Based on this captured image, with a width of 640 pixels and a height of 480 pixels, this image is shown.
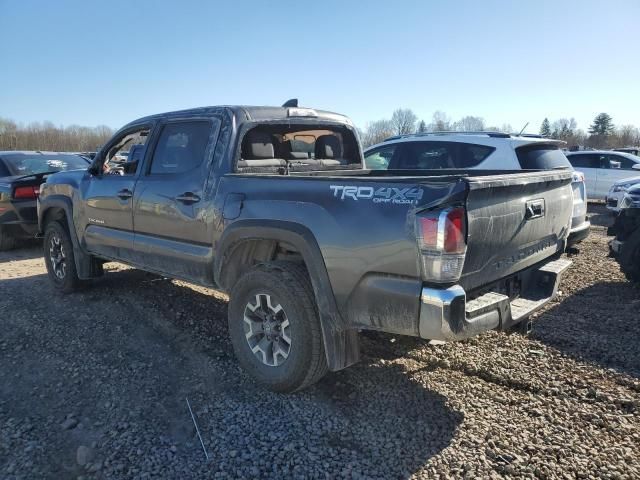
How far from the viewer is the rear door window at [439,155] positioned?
7.15m

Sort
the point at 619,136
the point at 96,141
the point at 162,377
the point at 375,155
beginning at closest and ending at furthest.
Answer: the point at 162,377 → the point at 375,155 → the point at 619,136 → the point at 96,141

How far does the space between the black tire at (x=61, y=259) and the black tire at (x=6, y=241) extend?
3081 mm

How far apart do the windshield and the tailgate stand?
27.8 ft

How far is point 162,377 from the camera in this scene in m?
3.73

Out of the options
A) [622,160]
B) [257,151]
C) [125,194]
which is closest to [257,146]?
[257,151]

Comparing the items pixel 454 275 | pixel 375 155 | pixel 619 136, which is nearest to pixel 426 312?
pixel 454 275

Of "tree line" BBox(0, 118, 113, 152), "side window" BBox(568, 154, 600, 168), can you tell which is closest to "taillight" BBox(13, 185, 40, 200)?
"side window" BBox(568, 154, 600, 168)

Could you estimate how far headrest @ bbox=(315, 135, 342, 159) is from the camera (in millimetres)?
4914

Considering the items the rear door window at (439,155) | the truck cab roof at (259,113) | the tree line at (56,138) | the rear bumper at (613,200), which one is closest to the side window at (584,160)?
the rear bumper at (613,200)

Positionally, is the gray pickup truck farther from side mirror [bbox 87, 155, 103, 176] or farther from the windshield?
the windshield

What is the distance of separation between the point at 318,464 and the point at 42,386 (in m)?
2.26

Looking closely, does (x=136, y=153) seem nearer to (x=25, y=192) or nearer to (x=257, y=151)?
(x=257, y=151)

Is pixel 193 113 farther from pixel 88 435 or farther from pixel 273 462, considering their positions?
pixel 273 462

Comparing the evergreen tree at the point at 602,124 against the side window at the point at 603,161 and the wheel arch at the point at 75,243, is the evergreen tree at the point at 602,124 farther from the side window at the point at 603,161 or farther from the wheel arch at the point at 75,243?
the wheel arch at the point at 75,243
